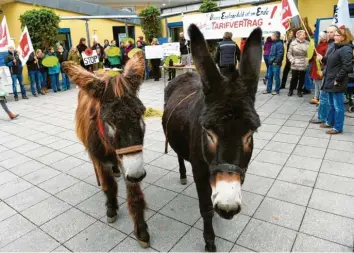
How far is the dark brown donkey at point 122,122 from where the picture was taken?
2.25 meters

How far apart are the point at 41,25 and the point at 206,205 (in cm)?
1205

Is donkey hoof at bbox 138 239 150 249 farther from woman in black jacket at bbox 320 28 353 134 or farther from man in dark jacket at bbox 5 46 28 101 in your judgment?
man in dark jacket at bbox 5 46 28 101

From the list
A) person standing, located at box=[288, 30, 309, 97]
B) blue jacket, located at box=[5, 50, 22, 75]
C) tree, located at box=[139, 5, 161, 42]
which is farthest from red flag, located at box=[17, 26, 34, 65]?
person standing, located at box=[288, 30, 309, 97]

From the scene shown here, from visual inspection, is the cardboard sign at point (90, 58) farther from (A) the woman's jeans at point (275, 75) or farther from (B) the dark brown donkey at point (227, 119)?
(B) the dark brown donkey at point (227, 119)

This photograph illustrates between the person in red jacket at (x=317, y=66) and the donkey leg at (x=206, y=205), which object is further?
the person in red jacket at (x=317, y=66)

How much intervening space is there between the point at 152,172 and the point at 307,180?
7.78 feet

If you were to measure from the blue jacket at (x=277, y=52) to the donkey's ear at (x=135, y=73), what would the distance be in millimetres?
7282

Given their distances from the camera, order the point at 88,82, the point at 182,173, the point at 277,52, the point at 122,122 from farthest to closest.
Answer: the point at 277,52 → the point at 182,173 → the point at 88,82 → the point at 122,122

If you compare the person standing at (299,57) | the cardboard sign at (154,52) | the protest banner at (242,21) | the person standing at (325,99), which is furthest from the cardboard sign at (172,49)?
the person standing at (325,99)

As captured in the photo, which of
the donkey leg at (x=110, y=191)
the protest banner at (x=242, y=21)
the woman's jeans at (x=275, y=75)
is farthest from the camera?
the woman's jeans at (x=275, y=75)

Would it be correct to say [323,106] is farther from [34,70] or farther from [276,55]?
[34,70]

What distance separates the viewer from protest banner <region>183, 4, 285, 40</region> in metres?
8.34

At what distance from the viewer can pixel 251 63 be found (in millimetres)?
1916

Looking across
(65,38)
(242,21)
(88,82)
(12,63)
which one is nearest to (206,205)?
(88,82)
